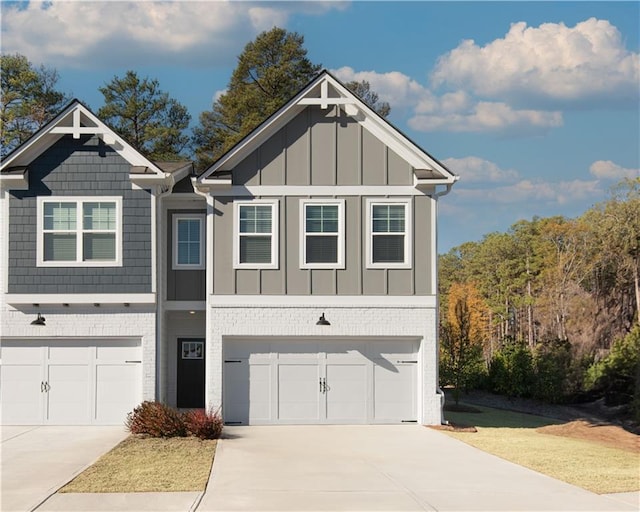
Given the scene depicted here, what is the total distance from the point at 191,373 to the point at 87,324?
3384mm

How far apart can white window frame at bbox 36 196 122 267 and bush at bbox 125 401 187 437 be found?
12.1 ft

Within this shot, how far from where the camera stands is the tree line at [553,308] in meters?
28.8

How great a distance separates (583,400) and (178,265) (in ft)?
55.2

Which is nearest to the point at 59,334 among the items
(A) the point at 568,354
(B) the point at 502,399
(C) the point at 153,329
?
(C) the point at 153,329

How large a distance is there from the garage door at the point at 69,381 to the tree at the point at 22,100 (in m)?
24.7

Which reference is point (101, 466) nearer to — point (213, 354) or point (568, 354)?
point (213, 354)

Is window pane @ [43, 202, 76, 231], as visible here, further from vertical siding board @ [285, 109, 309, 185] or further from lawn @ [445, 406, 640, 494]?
lawn @ [445, 406, 640, 494]

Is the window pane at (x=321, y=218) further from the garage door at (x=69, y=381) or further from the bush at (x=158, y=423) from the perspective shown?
the bush at (x=158, y=423)

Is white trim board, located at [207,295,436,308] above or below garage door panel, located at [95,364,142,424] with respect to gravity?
above

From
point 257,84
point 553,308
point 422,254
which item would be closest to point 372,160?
point 422,254

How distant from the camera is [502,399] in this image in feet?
99.2

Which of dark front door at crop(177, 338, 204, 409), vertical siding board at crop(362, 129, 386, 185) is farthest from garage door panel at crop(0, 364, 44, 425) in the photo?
vertical siding board at crop(362, 129, 386, 185)

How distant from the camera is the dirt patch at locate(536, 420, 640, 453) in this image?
19173 millimetres

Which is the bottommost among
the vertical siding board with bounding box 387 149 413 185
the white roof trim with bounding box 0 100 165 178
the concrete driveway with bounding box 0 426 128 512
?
the concrete driveway with bounding box 0 426 128 512
